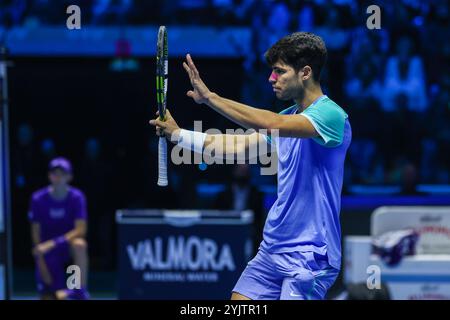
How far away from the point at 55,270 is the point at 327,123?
18.1 feet

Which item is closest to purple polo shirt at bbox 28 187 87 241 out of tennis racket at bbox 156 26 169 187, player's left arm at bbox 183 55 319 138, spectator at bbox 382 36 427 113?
spectator at bbox 382 36 427 113

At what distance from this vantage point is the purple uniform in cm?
972

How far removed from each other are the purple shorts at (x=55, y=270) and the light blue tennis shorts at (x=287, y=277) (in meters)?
5.03

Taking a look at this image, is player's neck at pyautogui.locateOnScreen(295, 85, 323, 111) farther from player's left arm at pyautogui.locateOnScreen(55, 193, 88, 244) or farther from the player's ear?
player's left arm at pyautogui.locateOnScreen(55, 193, 88, 244)

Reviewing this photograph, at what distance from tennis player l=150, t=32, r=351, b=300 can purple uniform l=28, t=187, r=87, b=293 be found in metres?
5.02

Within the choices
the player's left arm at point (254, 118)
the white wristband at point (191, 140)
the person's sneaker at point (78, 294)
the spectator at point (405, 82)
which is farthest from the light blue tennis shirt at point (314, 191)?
the spectator at point (405, 82)

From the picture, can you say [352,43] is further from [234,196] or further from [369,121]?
[234,196]

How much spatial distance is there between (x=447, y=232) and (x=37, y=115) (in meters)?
6.22

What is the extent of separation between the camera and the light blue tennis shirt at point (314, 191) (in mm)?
4793

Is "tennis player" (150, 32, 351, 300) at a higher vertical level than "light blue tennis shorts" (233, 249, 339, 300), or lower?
higher

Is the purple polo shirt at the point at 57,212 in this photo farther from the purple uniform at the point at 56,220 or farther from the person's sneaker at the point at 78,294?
the person's sneaker at the point at 78,294

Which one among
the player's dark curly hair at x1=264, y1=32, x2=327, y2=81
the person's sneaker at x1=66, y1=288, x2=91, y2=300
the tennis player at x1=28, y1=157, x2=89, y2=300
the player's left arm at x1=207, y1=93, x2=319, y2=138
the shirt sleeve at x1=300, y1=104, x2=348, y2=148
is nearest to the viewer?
the player's left arm at x1=207, y1=93, x2=319, y2=138

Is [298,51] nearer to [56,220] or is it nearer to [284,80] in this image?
[284,80]

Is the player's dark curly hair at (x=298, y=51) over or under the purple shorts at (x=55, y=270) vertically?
over
